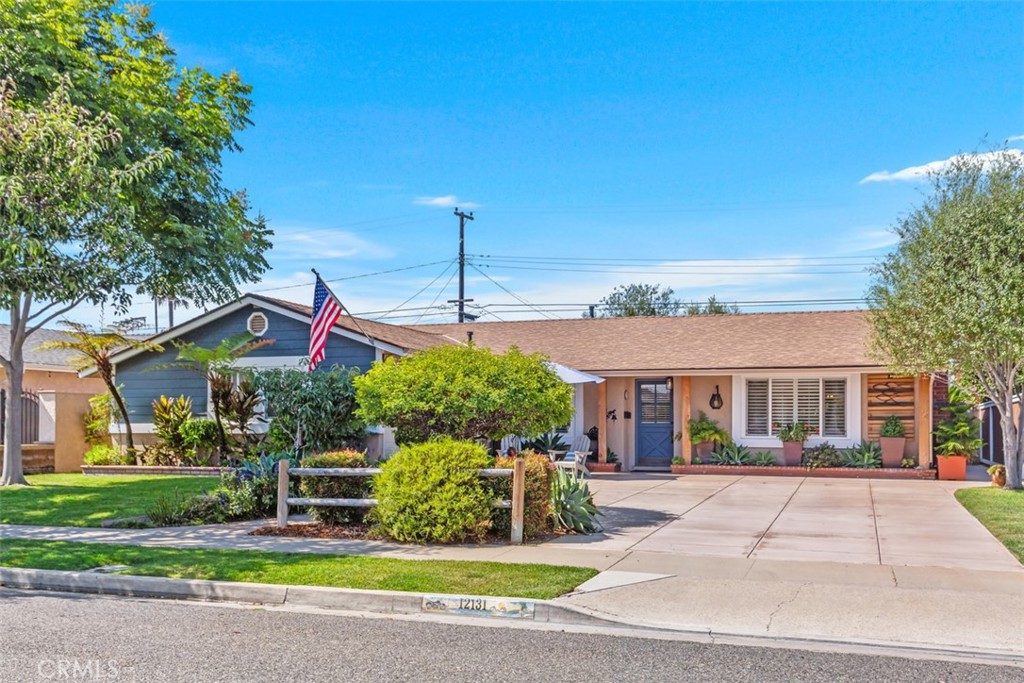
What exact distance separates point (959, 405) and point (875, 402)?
1843 mm

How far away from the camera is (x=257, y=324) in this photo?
74.3 ft

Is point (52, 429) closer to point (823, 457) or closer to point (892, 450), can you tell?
point (823, 457)

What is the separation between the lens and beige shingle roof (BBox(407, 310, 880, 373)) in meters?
22.6

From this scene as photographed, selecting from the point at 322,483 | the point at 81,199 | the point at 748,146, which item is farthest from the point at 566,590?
the point at 748,146

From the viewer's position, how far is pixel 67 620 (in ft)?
24.9

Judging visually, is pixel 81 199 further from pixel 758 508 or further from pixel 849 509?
pixel 849 509

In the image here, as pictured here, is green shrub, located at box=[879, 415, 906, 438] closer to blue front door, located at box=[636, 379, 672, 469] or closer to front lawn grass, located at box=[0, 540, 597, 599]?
blue front door, located at box=[636, 379, 672, 469]

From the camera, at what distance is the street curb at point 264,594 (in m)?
7.84

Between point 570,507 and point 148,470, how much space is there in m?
13.2

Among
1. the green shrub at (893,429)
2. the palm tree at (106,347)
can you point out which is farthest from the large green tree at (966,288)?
the palm tree at (106,347)

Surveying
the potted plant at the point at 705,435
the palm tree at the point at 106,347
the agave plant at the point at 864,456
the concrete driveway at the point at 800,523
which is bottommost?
the concrete driveway at the point at 800,523

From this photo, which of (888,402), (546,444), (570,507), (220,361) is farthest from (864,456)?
(220,361)

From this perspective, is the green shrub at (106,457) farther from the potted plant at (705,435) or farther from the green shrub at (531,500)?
the green shrub at (531,500)

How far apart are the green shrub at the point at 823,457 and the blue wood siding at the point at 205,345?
1085 cm
